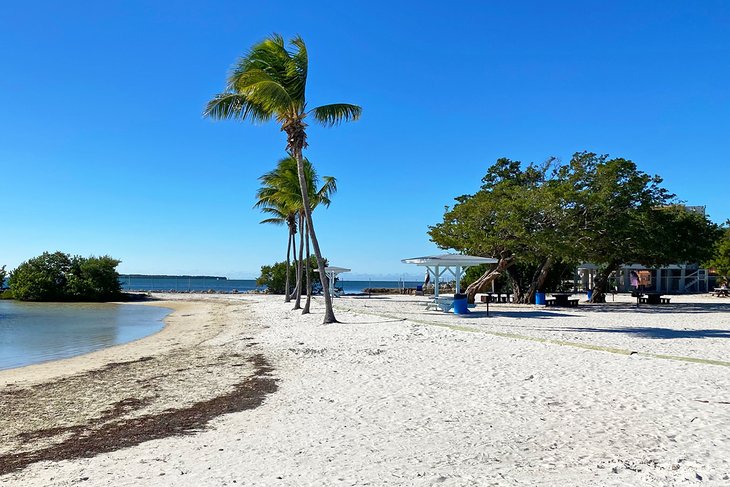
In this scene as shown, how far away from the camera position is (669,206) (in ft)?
88.1

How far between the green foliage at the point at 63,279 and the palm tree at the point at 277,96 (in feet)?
128

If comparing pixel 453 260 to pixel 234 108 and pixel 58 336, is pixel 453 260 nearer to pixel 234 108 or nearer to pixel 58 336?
pixel 234 108

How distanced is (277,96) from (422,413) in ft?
36.7

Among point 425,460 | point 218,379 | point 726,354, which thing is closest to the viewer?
point 425,460

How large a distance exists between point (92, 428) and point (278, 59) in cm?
1208

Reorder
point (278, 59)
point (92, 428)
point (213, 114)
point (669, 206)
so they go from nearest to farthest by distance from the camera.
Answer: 1. point (92, 428)
2. point (278, 59)
3. point (213, 114)
4. point (669, 206)

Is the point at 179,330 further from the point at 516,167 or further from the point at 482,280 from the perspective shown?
the point at 516,167

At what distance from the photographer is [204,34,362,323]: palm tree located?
1528 cm

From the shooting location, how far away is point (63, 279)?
5003 centimetres

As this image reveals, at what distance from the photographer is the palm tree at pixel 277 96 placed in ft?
50.1

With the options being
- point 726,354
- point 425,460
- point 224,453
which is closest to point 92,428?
point 224,453

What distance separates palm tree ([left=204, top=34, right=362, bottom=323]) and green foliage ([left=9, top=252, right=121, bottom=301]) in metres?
39.1

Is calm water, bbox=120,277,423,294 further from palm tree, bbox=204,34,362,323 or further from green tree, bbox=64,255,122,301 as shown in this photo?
palm tree, bbox=204,34,362,323

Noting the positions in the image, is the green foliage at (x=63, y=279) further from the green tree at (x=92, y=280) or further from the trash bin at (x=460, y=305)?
the trash bin at (x=460, y=305)
